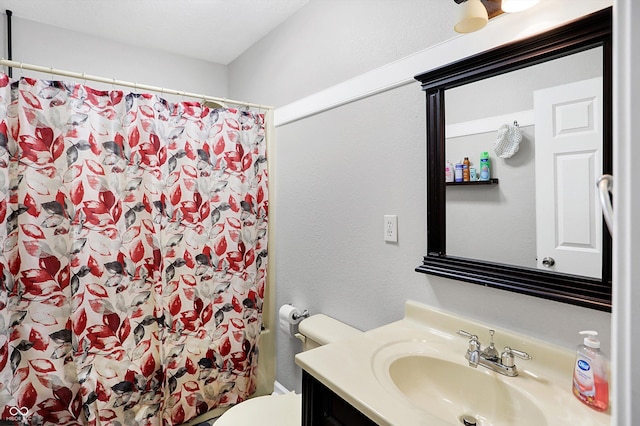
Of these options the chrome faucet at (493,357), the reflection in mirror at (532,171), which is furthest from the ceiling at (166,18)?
the chrome faucet at (493,357)

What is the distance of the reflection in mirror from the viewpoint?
94 centimetres

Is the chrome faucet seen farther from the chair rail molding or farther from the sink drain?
the chair rail molding

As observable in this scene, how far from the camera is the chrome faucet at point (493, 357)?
3.29ft

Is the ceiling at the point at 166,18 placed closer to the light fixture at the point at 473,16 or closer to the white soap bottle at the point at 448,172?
the light fixture at the point at 473,16

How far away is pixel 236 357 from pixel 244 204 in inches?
37.5

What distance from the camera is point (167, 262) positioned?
1.87 meters

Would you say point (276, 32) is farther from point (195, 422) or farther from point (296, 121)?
point (195, 422)

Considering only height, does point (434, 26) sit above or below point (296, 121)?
above

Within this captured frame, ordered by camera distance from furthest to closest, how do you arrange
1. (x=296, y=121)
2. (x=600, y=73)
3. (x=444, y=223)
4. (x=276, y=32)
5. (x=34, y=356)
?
1. (x=276, y=32)
2. (x=296, y=121)
3. (x=34, y=356)
4. (x=444, y=223)
5. (x=600, y=73)

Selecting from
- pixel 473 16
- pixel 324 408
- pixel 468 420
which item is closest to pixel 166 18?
pixel 473 16

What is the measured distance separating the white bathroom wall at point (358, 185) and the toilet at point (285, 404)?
91mm

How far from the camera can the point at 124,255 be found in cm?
176

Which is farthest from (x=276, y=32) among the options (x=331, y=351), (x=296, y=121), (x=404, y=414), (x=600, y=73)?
(x=404, y=414)

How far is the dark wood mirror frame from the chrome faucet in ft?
0.62
